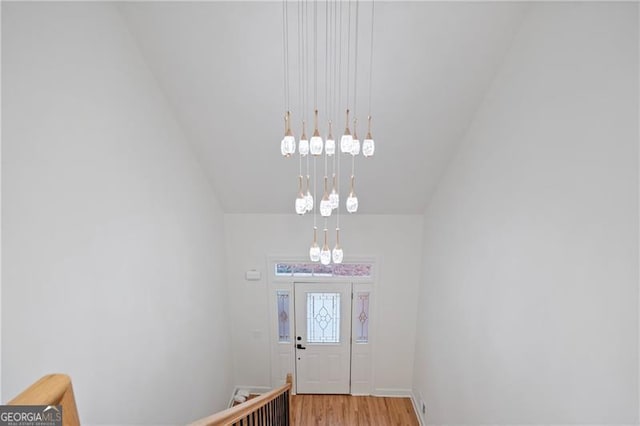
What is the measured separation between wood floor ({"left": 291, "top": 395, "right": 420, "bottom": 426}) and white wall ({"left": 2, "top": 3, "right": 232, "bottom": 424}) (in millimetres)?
2021

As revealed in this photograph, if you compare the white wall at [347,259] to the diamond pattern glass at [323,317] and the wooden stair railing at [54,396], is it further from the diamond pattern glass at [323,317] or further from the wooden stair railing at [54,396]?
the wooden stair railing at [54,396]

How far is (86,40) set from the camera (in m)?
1.90

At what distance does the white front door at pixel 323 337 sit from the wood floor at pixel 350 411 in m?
0.16

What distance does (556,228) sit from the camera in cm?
179

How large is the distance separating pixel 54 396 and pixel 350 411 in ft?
15.7

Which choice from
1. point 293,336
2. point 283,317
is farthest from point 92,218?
point 293,336

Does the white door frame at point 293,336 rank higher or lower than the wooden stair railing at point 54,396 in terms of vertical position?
lower

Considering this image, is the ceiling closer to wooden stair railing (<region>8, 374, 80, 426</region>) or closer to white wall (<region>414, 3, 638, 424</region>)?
white wall (<region>414, 3, 638, 424</region>)

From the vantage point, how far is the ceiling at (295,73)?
7.36 ft

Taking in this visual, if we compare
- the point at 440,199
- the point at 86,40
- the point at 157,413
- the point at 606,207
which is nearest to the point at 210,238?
the point at 157,413

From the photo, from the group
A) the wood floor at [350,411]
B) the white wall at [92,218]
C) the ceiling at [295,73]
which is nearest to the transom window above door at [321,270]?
the ceiling at [295,73]

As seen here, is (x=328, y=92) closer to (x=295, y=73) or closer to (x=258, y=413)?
(x=295, y=73)

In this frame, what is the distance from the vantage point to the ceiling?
224cm

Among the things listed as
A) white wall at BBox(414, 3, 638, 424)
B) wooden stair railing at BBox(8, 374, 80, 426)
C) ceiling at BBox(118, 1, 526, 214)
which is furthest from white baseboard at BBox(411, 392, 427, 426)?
wooden stair railing at BBox(8, 374, 80, 426)
